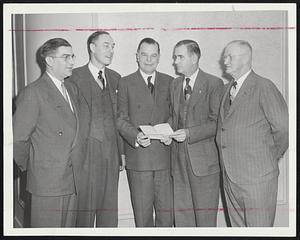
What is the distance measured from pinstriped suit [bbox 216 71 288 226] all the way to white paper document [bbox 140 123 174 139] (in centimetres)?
20

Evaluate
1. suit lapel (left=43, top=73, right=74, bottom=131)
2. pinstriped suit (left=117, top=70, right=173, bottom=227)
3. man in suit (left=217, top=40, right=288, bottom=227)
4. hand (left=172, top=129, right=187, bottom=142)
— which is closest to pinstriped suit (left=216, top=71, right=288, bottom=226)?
man in suit (left=217, top=40, right=288, bottom=227)

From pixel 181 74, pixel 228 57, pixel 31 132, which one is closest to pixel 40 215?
pixel 31 132

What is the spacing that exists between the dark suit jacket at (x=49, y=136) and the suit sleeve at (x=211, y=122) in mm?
427

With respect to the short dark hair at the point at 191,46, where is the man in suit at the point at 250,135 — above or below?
below

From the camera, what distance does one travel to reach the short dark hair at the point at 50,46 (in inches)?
93.5

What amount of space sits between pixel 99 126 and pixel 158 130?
0.76 feet

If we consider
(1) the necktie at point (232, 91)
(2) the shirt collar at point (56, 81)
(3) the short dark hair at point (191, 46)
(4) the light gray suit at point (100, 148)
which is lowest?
(4) the light gray suit at point (100, 148)

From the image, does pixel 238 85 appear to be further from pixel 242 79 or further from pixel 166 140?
pixel 166 140

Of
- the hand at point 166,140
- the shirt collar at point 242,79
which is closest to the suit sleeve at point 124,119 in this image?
the hand at point 166,140

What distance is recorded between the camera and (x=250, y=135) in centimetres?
235

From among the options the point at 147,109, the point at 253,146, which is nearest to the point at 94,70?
the point at 147,109

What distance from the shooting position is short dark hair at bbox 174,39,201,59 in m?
2.38

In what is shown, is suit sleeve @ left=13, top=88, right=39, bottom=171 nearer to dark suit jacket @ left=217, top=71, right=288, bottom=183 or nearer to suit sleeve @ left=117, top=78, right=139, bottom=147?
suit sleeve @ left=117, top=78, right=139, bottom=147

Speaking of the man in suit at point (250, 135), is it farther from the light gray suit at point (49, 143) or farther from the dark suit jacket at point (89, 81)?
the light gray suit at point (49, 143)
